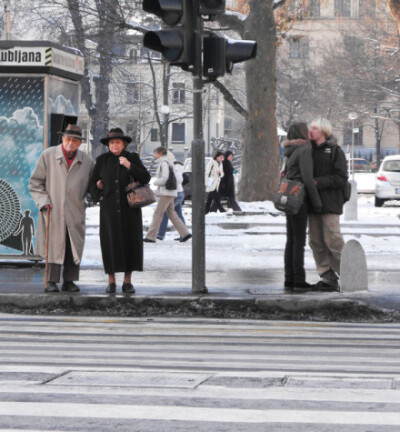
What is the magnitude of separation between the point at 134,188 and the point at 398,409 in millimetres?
5382

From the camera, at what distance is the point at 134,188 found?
10414 mm

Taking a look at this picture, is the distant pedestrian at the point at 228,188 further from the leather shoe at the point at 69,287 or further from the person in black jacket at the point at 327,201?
the leather shoe at the point at 69,287

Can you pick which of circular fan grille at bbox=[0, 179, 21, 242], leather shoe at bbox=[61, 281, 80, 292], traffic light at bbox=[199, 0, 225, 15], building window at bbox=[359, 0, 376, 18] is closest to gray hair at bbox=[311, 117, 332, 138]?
traffic light at bbox=[199, 0, 225, 15]

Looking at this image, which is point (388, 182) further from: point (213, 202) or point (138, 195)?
point (138, 195)

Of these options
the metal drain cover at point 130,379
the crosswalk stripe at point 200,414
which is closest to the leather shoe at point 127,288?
the metal drain cover at point 130,379

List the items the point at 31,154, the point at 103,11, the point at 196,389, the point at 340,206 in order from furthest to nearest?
→ 1. the point at 103,11
2. the point at 31,154
3. the point at 340,206
4. the point at 196,389

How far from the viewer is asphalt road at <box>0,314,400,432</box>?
16.9 ft

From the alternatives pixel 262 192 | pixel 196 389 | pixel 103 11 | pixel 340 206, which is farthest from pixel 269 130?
pixel 196 389

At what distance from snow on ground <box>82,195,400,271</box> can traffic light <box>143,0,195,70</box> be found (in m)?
3.85

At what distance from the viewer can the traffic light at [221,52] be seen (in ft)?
33.5

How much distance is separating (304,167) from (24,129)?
12.8 ft

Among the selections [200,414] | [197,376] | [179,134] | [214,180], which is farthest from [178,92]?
[200,414]

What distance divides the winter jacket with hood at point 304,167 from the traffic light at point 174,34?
1.40m

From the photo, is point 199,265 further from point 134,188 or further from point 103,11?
point 103,11
